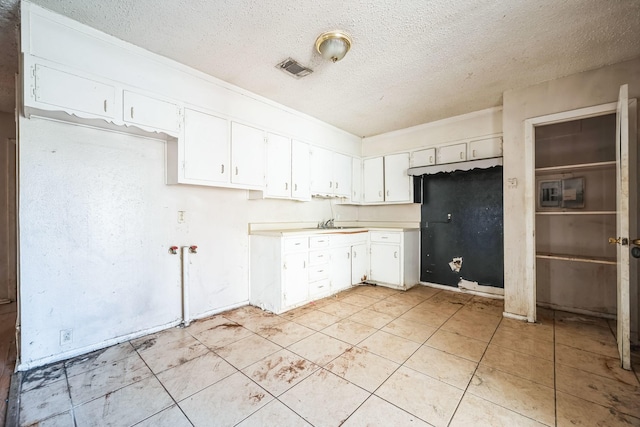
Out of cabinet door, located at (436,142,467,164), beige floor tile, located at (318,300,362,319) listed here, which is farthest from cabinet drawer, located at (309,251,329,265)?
cabinet door, located at (436,142,467,164)

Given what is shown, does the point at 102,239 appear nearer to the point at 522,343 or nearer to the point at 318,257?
the point at 318,257

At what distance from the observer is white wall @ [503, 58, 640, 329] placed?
9.09 feet

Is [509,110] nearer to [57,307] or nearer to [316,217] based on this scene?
[316,217]

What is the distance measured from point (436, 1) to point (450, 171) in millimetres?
2541

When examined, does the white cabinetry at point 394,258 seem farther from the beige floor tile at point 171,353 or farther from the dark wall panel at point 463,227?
the beige floor tile at point 171,353

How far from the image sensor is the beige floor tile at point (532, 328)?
2.59 meters

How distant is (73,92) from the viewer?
207 centimetres

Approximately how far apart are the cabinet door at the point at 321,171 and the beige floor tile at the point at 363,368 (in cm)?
251

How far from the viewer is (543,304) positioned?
3.39 metres

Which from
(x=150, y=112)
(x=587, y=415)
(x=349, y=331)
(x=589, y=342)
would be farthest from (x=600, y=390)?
(x=150, y=112)

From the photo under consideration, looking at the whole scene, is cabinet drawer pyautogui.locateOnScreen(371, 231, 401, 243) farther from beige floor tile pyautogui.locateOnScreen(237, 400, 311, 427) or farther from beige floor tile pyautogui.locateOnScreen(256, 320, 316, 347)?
beige floor tile pyautogui.locateOnScreen(237, 400, 311, 427)

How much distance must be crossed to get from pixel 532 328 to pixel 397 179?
2.68m

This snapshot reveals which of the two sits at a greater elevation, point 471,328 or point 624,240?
point 624,240

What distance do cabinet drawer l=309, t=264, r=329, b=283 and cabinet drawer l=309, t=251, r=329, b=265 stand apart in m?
0.06
